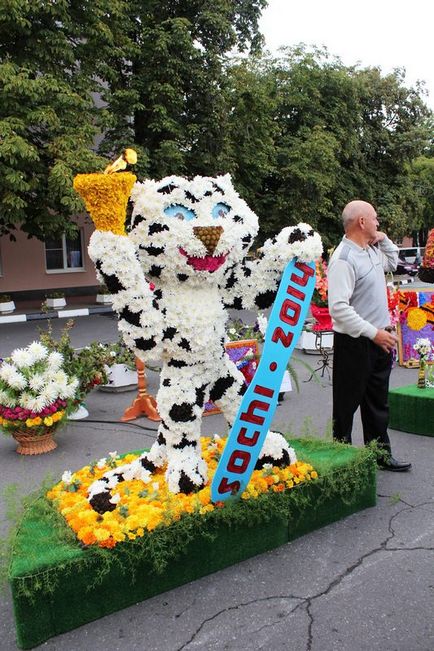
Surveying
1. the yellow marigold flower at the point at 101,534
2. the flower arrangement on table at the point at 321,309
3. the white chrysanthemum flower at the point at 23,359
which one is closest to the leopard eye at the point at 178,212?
the yellow marigold flower at the point at 101,534

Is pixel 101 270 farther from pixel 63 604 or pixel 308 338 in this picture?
pixel 308 338

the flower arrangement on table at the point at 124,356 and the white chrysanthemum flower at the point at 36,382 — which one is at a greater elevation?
the white chrysanthemum flower at the point at 36,382

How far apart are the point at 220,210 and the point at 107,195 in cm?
69

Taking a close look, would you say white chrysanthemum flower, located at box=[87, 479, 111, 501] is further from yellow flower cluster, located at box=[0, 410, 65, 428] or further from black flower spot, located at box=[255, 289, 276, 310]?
yellow flower cluster, located at box=[0, 410, 65, 428]

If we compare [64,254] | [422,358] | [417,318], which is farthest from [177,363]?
[64,254]

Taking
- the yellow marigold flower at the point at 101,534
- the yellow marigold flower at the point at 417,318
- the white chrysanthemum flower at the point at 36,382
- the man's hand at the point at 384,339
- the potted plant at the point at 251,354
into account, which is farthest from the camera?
the yellow marigold flower at the point at 417,318

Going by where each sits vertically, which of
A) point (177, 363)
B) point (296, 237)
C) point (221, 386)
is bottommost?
point (221, 386)

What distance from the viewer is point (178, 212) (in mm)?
3209

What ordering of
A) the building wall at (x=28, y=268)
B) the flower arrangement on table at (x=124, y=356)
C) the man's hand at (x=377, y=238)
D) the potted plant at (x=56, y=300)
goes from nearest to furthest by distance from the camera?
the man's hand at (x=377, y=238)
the flower arrangement on table at (x=124, y=356)
the potted plant at (x=56, y=300)
the building wall at (x=28, y=268)

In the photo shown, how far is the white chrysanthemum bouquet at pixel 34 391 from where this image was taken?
193 inches

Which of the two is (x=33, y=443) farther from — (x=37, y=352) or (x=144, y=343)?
(x=144, y=343)

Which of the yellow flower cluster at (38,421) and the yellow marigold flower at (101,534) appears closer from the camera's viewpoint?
the yellow marigold flower at (101,534)

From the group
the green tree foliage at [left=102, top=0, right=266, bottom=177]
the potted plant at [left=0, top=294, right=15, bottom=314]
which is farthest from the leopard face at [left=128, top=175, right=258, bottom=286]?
the potted plant at [left=0, top=294, right=15, bottom=314]

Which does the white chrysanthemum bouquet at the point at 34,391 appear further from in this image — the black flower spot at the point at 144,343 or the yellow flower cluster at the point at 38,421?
the black flower spot at the point at 144,343
